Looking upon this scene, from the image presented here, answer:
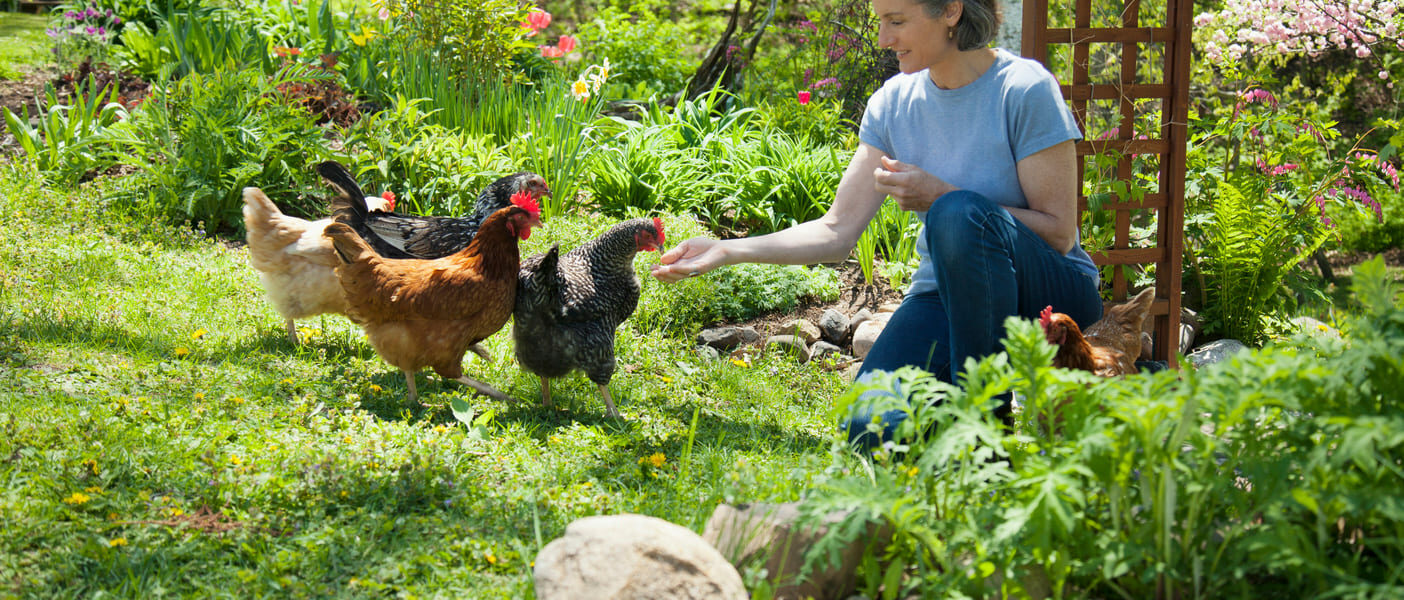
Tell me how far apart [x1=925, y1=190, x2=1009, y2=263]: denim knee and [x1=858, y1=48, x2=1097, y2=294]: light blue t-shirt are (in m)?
0.22

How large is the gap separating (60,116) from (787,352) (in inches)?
204

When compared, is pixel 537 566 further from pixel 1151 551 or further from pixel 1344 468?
pixel 1344 468

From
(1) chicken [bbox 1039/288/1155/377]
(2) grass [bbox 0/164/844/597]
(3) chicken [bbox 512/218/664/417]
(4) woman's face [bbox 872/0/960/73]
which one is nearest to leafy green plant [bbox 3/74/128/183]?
(2) grass [bbox 0/164/844/597]

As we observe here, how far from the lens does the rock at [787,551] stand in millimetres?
1975

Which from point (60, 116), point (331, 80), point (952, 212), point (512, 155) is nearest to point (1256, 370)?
point (952, 212)

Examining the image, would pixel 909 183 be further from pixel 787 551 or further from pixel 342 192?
pixel 342 192

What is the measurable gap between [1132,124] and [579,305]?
2405 millimetres

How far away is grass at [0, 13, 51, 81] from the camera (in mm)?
8133

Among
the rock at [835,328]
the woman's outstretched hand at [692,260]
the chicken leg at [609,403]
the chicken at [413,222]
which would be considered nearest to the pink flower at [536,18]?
the chicken at [413,222]

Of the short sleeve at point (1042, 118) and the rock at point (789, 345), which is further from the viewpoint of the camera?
the rock at point (789, 345)

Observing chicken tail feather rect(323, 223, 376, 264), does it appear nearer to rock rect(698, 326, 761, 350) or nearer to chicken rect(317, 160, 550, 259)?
chicken rect(317, 160, 550, 259)

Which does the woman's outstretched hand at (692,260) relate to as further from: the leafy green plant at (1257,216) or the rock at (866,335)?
the leafy green plant at (1257,216)

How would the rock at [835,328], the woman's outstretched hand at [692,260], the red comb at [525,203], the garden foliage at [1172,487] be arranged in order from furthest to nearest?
the rock at [835,328] → the red comb at [525,203] → the woman's outstretched hand at [692,260] → the garden foliage at [1172,487]

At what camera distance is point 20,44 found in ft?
29.1
